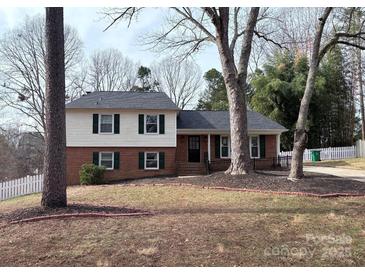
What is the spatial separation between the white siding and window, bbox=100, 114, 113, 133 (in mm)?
234

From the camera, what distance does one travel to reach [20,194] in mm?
18844

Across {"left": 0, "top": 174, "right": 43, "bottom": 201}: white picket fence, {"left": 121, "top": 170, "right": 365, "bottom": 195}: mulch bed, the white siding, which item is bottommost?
{"left": 0, "top": 174, "right": 43, "bottom": 201}: white picket fence

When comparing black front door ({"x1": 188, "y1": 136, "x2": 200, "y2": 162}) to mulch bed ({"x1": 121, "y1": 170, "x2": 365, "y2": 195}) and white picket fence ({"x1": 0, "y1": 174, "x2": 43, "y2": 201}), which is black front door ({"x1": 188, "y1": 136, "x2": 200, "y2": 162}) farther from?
white picket fence ({"x1": 0, "y1": 174, "x2": 43, "y2": 201})

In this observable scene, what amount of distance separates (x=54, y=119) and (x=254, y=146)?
1637cm

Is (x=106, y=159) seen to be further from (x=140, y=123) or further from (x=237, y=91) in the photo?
(x=237, y=91)

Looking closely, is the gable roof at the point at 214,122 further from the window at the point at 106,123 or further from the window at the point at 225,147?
the window at the point at 106,123

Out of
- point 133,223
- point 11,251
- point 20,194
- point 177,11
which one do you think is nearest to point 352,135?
point 177,11

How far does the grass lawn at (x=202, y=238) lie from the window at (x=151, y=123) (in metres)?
11.8

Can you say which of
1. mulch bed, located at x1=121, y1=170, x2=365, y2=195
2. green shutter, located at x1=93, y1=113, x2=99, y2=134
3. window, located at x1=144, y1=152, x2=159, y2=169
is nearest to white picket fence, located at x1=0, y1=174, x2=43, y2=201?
green shutter, located at x1=93, y1=113, x2=99, y2=134

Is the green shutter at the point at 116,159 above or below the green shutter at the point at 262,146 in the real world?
below

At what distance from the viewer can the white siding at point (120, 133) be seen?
2012 centimetres

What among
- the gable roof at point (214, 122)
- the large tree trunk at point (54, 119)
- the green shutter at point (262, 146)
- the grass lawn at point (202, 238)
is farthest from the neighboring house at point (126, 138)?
the large tree trunk at point (54, 119)

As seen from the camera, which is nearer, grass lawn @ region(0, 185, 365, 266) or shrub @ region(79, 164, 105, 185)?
grass lawn @ region(0, 185, 365, 266)

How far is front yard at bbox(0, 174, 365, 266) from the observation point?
17.1 feet
